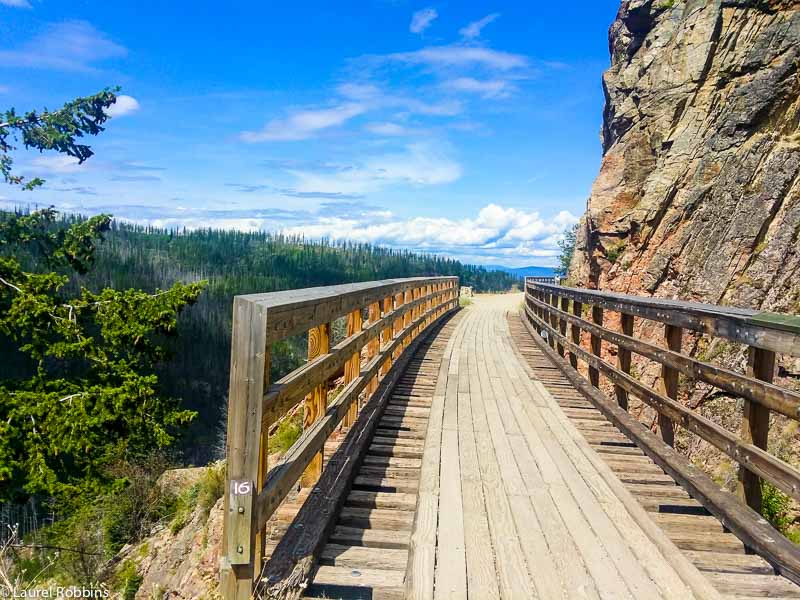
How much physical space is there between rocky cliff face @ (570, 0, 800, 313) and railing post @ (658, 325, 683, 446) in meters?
8.34

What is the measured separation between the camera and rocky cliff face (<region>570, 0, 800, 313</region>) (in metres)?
14.2

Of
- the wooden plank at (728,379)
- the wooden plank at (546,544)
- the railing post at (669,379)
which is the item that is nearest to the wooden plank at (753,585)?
the wooden plank at (546,544)

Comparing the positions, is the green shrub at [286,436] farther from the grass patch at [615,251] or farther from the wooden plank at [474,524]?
the grass patch at [615,251]

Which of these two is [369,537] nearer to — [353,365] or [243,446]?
[243,446]

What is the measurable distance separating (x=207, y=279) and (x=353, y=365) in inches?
1771

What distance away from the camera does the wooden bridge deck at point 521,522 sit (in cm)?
288

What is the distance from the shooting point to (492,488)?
13.6 feet

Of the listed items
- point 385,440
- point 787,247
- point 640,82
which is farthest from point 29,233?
point 640,82

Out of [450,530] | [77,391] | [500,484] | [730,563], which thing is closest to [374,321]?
[500,484]

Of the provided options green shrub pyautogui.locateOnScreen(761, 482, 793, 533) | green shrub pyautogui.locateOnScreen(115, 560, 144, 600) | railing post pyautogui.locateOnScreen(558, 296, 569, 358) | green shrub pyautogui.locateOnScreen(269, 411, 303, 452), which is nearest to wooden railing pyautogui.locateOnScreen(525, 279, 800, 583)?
green shrub pyautogui.locateOnScreen(761, 482, 793, 533)

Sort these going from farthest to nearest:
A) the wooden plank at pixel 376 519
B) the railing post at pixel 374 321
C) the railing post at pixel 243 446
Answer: the railing post at pixel 374 321
the wooden plank at pixel 376 519
the railing post at pixel 243 446

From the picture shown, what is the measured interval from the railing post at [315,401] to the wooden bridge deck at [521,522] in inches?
13.1

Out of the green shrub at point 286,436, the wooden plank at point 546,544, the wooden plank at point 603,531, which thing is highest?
the wooden plank at point 603,531

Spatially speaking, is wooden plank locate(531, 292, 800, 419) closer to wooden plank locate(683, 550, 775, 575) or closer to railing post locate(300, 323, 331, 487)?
wooden plank locate(683, 550, 775, 575)
